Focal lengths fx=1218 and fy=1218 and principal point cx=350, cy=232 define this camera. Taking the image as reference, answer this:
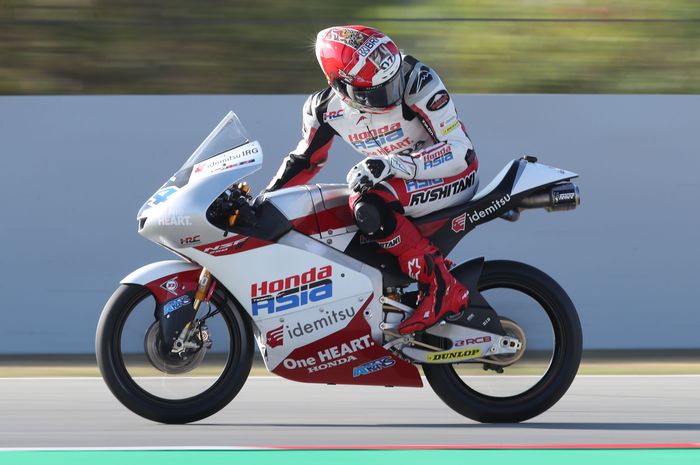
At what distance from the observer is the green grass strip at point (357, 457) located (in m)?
4.49

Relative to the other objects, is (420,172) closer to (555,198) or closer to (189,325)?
(555,198)

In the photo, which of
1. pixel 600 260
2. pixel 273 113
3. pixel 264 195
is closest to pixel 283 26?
pixel 273 113

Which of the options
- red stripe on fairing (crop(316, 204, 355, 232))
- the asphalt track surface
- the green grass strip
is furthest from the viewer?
red stripe on fairing (crop(316, 204, 355, 232))

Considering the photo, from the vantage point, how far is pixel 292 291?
5.28 metres

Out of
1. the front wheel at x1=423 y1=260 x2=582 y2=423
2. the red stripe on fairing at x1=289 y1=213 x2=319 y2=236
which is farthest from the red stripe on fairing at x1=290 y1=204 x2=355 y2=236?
the front wheel at x1=423 y1=260 x2=582 y2=423

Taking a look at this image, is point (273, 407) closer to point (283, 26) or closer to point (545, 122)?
point (545, 122)

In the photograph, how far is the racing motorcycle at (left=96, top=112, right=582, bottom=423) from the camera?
5211 millimetres

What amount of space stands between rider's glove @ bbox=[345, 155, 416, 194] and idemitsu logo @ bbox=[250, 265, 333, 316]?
0.41 metres

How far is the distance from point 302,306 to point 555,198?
3.98 ft

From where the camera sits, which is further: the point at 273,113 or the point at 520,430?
the point at 273,113

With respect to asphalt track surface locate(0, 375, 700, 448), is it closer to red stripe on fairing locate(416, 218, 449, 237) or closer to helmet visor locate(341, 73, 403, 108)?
red stripe on fairing locate(416, 218, 449, 237)

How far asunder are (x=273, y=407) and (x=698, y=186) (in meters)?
3.77

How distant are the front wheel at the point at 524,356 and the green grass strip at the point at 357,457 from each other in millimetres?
728

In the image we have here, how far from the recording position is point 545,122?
8.28 meters
